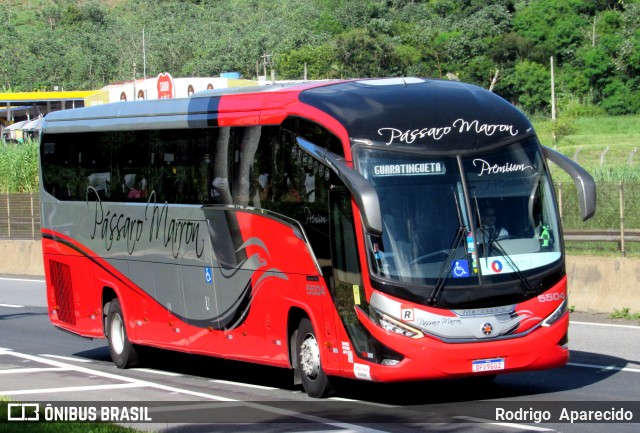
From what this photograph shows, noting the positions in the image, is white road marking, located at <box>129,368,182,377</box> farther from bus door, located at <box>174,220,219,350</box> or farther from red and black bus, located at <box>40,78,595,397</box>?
bus door, located at <box>174,220,219,350</box>

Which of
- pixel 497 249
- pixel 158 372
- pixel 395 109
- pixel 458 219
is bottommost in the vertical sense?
pixel 158 372

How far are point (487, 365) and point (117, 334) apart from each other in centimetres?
743

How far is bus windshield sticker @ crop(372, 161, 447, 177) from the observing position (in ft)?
37.5

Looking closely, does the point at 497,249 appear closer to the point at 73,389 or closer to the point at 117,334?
the point at 73,389

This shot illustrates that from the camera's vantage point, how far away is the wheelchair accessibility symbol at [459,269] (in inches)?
439

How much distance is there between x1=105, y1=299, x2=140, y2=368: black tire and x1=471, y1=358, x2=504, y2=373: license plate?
6885 mm

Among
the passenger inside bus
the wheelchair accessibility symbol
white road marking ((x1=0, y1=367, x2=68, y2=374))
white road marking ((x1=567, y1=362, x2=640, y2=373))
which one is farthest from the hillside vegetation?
the wheelchair accessibility symbol

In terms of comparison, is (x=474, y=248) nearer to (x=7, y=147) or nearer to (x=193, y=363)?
(x=193, y=363)

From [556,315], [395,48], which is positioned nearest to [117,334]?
[556,315]

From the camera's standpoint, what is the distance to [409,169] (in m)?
11.5

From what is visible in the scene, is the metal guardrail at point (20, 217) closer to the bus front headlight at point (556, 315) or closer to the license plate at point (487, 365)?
the bus front headlight at point (556, 315)

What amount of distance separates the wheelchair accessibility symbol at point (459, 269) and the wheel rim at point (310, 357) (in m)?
1.89

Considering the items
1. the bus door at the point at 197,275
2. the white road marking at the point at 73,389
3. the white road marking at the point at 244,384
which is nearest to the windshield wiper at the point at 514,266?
the white road marking at the point at 244,384

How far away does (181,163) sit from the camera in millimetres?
14812
